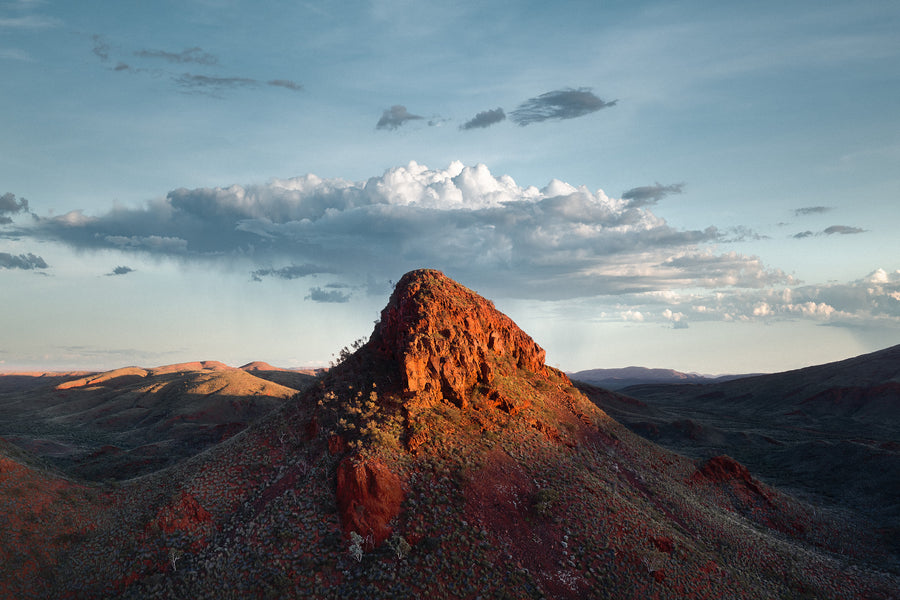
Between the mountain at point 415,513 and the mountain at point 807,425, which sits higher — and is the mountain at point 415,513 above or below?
above

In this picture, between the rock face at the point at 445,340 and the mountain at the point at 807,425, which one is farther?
the mountain at the point at 807,425

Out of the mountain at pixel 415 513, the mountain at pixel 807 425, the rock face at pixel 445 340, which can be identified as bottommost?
the mountain at pixel 807 425

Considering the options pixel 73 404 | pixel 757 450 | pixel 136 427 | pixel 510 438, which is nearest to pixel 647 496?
pixel 510 438

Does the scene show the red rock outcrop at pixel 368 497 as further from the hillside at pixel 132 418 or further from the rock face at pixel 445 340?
the hillside at pixel 132 418

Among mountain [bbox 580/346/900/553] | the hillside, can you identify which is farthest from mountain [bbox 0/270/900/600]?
the hillside

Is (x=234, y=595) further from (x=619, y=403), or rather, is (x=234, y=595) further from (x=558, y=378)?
(x=619, y=403)

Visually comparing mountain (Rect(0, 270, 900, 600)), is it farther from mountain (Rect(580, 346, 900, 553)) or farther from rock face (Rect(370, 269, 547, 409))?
mountain (Rect(580, 346, 900, 553))

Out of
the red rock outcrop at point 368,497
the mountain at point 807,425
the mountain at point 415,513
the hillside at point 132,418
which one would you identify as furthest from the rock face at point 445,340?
the mountain at point 807,425
